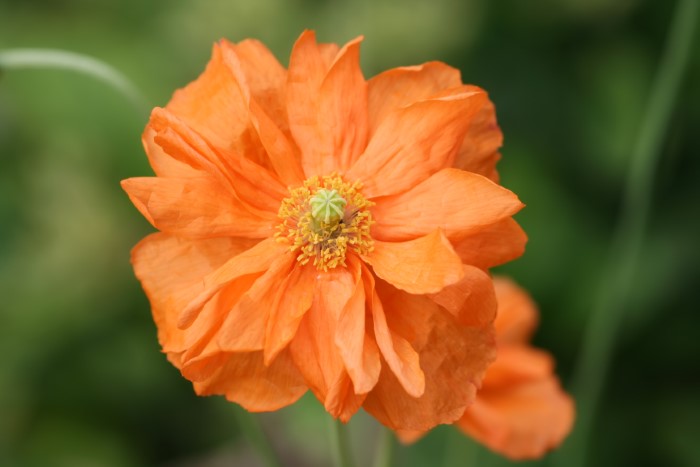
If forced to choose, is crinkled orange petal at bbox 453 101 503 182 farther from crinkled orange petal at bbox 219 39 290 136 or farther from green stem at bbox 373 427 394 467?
green stem at bbox 373 427 394 467

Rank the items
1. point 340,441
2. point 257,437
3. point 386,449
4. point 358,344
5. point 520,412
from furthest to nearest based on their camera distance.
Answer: point 520,412, point 257,437, point 386,449, point 340,441, point 358,344

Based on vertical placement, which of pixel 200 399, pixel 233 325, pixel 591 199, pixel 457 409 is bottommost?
pixel 200 399

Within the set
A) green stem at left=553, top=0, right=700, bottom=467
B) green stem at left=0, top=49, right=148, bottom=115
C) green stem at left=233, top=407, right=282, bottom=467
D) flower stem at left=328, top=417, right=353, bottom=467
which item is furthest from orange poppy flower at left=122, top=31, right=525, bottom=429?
green stem at left=553, top=0, right=700, bottom=467

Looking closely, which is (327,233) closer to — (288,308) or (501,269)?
(288,308)

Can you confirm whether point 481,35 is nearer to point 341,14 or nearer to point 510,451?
point 341,14

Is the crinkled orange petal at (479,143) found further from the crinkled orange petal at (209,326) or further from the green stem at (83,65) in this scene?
the green stem at (83,65)

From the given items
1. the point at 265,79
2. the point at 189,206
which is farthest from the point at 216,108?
the point at 189,206

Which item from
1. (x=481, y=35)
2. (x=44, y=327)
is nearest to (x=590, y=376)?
(x=481, y=35)
